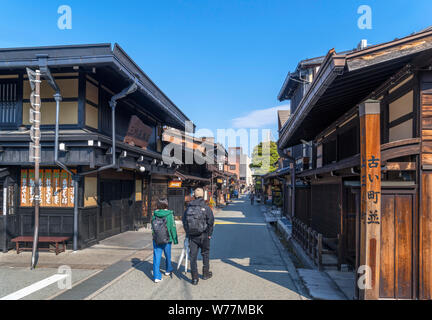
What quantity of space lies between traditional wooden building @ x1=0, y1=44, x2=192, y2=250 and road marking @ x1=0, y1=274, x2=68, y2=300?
9.32ft

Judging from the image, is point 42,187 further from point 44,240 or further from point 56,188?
point 44,240

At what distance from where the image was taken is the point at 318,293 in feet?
18.7

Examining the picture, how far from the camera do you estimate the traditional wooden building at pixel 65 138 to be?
8.91 meters

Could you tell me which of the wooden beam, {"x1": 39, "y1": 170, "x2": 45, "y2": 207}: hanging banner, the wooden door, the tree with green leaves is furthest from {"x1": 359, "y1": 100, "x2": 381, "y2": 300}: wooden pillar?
the tree with green leaves

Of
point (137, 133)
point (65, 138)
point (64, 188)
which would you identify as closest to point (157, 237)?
point (65, 138)

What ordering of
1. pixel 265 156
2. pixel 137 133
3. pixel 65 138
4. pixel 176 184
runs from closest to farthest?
pixel 65 138, pixel 137 133, pixel 176 184, pixel 265 156

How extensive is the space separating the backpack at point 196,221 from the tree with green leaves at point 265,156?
38.1 meters

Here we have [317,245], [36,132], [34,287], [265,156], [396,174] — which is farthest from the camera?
[265,156]

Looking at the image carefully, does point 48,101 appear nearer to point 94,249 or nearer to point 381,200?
point 94,249

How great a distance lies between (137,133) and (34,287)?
7.75 metres

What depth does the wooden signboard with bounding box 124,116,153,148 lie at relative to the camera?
12.3 m

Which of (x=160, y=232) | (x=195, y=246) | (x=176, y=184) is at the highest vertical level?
(x=176, y=184)

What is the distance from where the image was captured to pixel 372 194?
4.58 m
